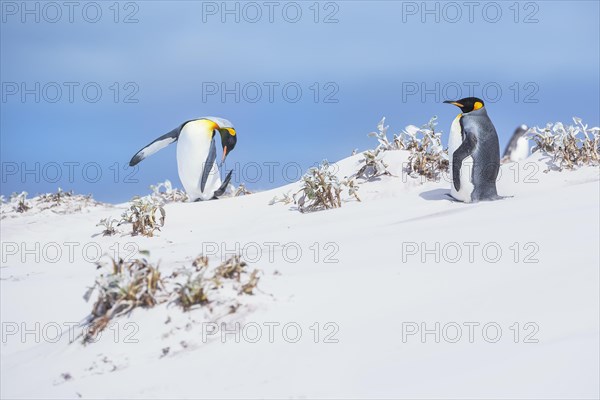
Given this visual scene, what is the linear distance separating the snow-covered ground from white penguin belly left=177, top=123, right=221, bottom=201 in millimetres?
5381

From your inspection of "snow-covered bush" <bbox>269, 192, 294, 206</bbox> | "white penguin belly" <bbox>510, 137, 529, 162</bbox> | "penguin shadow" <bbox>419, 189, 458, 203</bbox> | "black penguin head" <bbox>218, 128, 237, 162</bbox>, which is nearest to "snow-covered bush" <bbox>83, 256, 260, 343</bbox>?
"penguin shadow" <bbox>419, 189, 458, 203</bbox>

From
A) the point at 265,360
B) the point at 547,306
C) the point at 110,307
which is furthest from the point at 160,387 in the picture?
the point at 547,306

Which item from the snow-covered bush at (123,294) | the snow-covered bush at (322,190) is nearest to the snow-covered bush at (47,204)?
the snow-covered bush at (322,190)

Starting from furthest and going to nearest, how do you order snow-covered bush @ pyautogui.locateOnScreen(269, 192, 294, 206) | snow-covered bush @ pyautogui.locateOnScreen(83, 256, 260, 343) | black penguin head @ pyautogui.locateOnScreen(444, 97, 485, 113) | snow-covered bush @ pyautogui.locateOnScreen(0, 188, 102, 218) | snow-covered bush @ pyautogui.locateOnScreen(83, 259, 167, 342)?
snow-covered bush @ pyautogui.locateOnScreen(0, 188, 102, 218) → snow-covered bush @ pyautogui.locateOnScreen(269, 192, 294, 206) → black penguin head @ pyautogui.locateOnScreen(444, 97, 485, 113) → snow-covered bush @ pyautogui.locateOnScreen(83, 259, 167, 342) → snow-covered bush @ pyautogui.locateOnScreen(83, 256, 260, 343)

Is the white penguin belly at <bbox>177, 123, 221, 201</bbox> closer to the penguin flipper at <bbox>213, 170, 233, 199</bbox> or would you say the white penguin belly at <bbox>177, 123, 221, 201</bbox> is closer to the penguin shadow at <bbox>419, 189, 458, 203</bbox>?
the penguin flipper at <bbox>213, 170, 233, 199</bbox>

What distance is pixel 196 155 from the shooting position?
34.9ft

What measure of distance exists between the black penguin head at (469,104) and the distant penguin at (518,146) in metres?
13.4

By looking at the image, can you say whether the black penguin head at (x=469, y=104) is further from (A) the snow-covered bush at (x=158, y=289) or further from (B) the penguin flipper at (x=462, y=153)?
(A) the snow-covered bush at (x=158, y=289)

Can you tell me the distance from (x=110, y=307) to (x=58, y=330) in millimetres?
858

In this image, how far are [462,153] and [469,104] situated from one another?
2.00 ft

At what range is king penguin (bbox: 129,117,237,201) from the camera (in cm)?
1059

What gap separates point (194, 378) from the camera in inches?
109

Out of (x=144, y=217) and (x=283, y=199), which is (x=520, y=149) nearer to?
(x=283, y=199)

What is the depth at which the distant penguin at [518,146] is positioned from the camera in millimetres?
20872
